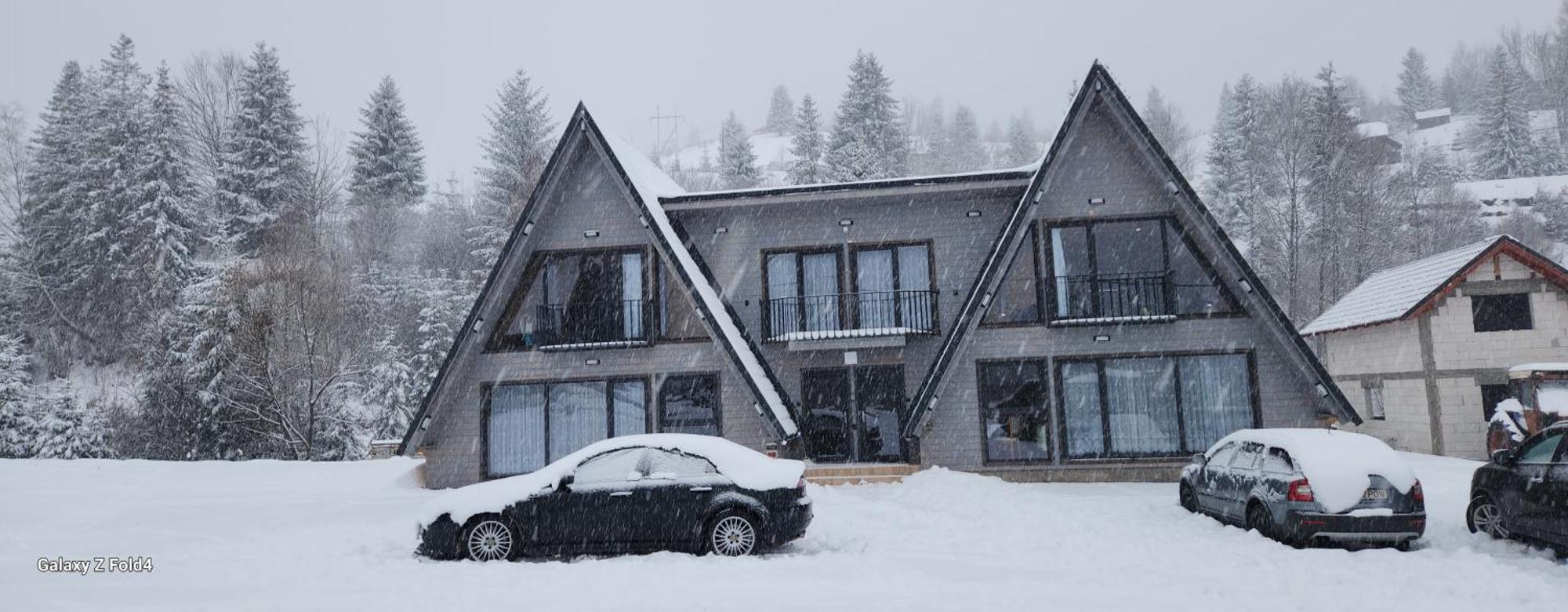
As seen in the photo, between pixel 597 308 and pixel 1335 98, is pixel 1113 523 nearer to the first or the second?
pixel 597 308

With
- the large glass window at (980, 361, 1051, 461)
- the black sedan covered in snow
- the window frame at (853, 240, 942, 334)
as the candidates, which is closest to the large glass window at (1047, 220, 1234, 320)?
the large glass window at (980, 361, 1051, 461)

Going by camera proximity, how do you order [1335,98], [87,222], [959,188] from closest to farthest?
1. [959,188]
2. [87,222]
3. [1335,98]

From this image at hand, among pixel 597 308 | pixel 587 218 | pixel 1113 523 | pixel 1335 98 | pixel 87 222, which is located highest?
pixel 1335 98

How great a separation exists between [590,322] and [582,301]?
58 centimetres

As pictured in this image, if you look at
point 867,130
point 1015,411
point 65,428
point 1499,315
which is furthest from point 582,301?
point 867,130

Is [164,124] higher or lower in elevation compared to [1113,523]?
higher

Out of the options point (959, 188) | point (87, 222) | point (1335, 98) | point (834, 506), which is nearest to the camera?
point (834, 506)

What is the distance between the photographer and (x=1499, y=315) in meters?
21.9

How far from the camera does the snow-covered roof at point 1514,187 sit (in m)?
53.8

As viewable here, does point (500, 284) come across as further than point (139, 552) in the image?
Yes

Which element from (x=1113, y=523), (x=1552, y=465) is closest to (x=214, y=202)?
(x=1113, y=523)

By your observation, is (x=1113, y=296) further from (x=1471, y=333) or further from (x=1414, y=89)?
(x=1414, y=89)

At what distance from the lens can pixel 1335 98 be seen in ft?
120

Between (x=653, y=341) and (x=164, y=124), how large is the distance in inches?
1275
